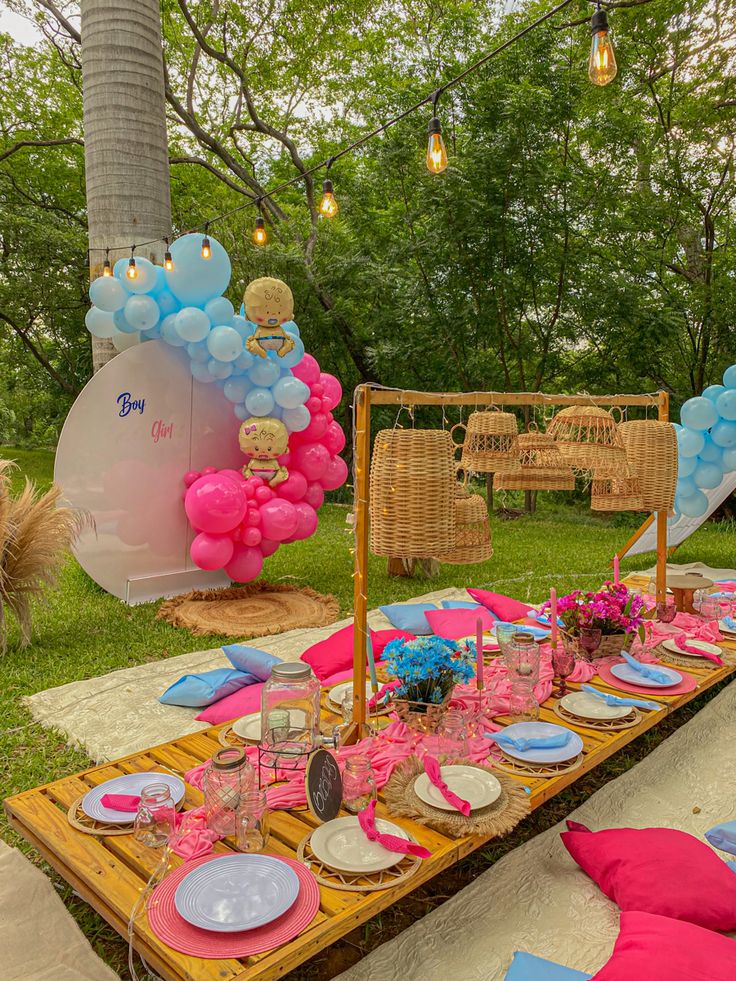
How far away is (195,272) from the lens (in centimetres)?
539

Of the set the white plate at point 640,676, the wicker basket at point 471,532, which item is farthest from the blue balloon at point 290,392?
the white plate at point 640,676

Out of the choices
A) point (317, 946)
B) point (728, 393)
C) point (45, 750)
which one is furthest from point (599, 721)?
point (728, 393)

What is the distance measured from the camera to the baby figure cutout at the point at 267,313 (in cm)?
557

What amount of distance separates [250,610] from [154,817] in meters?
3.73

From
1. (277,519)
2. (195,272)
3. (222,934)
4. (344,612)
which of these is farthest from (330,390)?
(222,934)

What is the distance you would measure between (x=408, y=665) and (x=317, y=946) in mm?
1055

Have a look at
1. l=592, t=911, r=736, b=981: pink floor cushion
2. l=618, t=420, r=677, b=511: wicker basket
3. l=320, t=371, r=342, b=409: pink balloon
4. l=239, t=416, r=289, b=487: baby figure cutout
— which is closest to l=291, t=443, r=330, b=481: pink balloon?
l=239, t=416, r=289, b=487: baby figure cutout

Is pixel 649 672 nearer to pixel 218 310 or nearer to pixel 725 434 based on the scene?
pixel 725 434

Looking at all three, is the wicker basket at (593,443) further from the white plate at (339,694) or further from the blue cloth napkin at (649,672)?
the white plate at (339,694)

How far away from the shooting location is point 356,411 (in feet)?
8.04

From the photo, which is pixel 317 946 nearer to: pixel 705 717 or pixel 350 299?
pixel 705 717

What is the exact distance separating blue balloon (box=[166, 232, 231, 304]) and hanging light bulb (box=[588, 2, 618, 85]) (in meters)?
3.50

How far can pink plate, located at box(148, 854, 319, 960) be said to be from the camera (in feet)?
5.25

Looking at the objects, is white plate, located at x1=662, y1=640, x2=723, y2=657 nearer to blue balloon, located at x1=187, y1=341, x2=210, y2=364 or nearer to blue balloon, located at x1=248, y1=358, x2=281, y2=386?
blue balloon, located at x1=248, y1=358, x2=281, y2=386
